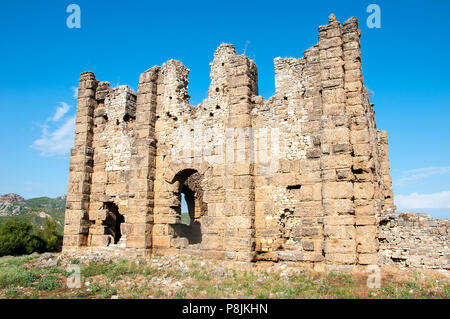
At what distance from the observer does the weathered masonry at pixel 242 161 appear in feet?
31.5

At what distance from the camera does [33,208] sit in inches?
1938

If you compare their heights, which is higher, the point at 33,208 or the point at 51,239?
the point at 33,208

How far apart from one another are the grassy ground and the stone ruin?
0.62 m

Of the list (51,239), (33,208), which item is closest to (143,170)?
(51,239)

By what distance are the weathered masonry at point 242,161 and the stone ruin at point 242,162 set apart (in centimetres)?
3

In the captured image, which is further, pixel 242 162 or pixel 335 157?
pixel 242 162

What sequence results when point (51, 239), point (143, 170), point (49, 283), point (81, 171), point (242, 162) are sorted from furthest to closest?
point (51, 239)
point (81, 171)
point (143, 170)
point (242, 162)
point (49, 283)

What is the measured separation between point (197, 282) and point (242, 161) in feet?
12.2

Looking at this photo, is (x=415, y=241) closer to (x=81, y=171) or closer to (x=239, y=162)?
(x=239, y=162)

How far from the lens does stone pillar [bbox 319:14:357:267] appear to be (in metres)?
9.16

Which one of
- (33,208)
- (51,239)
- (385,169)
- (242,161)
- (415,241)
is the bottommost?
(51,239)

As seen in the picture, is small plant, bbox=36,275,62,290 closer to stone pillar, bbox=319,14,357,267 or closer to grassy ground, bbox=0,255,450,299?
grassy ground, bbox=0,255,450,299

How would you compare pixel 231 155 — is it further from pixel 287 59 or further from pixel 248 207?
pixel 287 59

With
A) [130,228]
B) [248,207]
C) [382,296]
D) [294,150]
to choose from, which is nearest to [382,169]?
[294,150]
